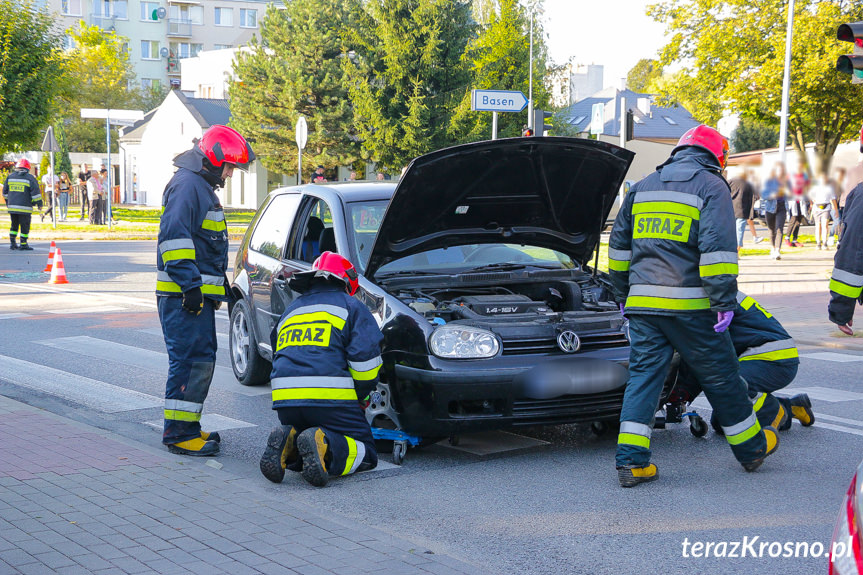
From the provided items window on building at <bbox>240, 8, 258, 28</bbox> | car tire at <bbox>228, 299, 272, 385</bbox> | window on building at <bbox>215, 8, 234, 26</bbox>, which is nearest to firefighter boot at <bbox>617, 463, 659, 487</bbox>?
car tire at <bbox>228, 299, 272, 385</bbox>

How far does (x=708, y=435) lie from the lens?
21.8 ft

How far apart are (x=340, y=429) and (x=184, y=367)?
1.24m

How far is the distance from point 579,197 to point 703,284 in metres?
1.94

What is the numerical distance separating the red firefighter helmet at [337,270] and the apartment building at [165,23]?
277 ft

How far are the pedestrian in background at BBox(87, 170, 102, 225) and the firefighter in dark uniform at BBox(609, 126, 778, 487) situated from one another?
29.5 metres

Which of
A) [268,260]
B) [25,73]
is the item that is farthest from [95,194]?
[268,260]

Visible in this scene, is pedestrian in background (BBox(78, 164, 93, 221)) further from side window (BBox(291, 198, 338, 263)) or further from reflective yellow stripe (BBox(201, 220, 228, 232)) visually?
reflective yellow stripe (BBox(201, 220, 228, 232))

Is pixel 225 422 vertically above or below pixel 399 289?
below

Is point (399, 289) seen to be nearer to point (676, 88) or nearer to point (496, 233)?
point (496, 233)

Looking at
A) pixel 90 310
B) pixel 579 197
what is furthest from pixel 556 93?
pixel 579 197

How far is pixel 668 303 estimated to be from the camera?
5344 millimetres

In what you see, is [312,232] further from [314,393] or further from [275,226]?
[314,393]

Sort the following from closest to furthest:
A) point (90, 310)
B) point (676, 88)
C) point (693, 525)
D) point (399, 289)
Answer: point (693, 525) < point (399, 289) < point (90, 310) < point (676, 88)

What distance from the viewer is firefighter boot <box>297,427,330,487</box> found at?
5.36 m
